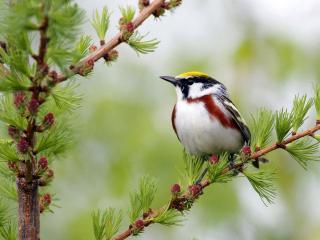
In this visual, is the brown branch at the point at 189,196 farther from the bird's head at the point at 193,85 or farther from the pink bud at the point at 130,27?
the bird's head at the point at 193,85

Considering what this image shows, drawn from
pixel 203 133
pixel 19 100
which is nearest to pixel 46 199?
pixel 19 100

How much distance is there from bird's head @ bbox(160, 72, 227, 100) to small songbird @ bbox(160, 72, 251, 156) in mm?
95

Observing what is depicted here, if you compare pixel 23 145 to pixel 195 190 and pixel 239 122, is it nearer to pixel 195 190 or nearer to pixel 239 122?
pixel 195 190

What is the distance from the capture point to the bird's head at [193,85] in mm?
4109

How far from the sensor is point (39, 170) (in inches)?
88.7

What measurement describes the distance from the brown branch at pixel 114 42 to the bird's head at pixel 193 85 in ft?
5.62

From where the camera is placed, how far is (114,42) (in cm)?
230

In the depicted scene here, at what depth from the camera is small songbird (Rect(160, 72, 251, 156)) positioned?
3803 mm

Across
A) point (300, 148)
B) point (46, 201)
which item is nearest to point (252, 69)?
point (300, 148)

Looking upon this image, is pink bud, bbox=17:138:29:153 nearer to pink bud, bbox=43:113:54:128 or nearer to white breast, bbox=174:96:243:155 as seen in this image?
pink bud, bbox=43:113:54:128

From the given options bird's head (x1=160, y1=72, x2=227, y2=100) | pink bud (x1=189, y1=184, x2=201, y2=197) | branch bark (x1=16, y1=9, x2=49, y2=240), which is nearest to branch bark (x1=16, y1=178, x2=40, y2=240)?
branch bark (x1=16, y1=9, x2=49, y2=240)

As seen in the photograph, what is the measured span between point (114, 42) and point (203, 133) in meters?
1.59

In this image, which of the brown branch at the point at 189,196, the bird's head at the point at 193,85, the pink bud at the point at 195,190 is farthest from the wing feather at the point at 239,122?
the pink bud at the point at 195,190

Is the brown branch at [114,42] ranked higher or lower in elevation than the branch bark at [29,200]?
higher
